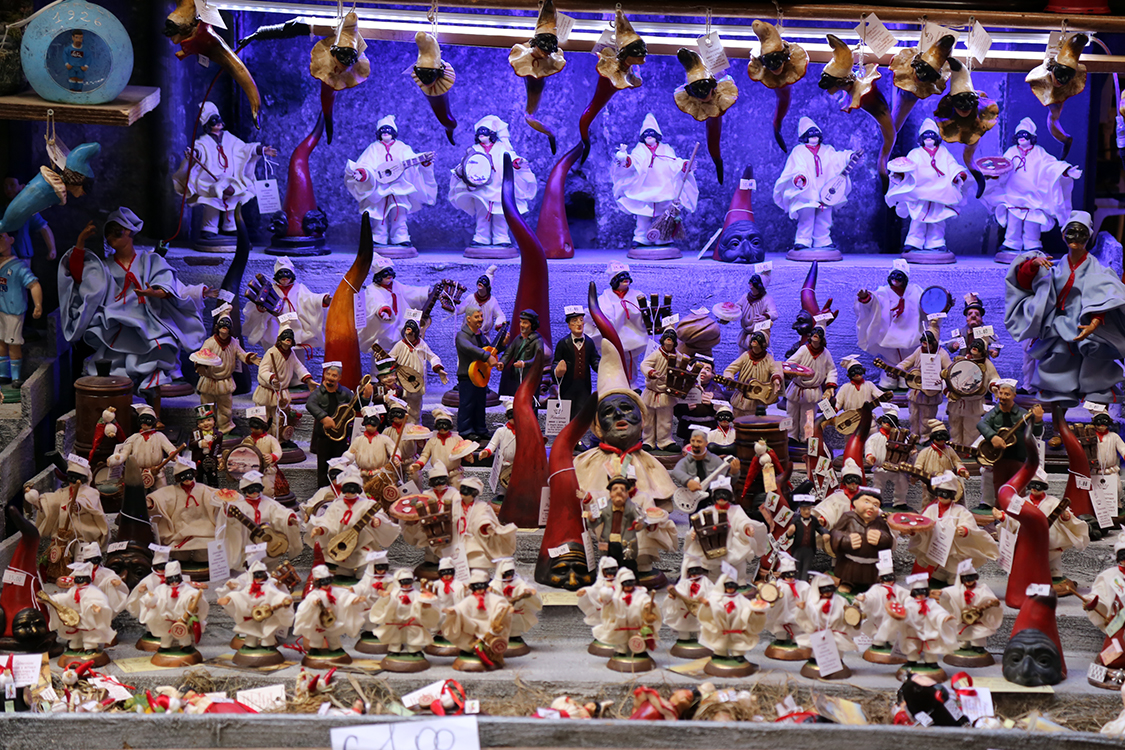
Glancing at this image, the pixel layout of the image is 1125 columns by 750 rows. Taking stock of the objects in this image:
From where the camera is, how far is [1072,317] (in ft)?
31.4

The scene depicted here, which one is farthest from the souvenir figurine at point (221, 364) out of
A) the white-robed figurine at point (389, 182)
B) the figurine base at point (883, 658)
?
the figurine base at point (883, 658)

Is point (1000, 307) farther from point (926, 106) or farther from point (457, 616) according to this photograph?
point (457, 616)

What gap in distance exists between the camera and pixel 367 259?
9523mm

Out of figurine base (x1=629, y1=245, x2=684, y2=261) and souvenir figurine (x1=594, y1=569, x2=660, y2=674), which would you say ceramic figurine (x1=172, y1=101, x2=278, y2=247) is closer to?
figurine base (x1=629, y1=245, x2=684, y2=261)

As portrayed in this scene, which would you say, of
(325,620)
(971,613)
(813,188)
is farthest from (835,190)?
(325,620)

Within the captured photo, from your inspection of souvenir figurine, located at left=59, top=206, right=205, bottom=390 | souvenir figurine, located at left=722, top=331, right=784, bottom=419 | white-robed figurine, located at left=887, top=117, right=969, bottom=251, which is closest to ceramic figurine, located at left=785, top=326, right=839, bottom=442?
souvenir figurine, located at left=722, top=331, right=784, bottom=419

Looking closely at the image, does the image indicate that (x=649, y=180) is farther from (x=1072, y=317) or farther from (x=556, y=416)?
(x=1072, y=317)

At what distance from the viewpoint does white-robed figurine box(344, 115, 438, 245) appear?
11.4 metres

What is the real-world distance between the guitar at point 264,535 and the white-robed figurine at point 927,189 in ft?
19.8

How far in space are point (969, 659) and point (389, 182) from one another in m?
5.88

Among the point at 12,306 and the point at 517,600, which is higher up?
the point at 12,306

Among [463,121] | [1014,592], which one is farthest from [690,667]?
[463,121]

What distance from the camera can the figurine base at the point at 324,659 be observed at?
739cm

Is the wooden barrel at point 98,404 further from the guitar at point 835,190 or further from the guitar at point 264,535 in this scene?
the guitar at point 835,190
